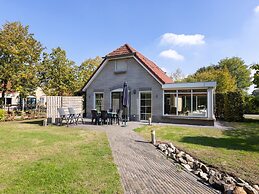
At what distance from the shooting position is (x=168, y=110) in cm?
1912

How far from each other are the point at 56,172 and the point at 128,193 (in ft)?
7.98

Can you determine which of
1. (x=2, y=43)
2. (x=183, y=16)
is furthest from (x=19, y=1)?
(x=183, y=16)

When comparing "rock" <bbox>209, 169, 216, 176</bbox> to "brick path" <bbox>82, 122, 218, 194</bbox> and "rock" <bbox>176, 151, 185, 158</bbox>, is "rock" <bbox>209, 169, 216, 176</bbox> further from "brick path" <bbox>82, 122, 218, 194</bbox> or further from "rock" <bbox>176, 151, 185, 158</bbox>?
"rock" <bbox>176, 151, 185, 158</bbox>

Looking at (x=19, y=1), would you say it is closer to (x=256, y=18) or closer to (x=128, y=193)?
(x=128, y=193)

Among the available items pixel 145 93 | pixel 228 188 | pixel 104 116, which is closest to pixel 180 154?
pixel 228 188

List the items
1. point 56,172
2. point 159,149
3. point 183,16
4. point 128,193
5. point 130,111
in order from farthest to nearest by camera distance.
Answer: point 130,111
point 183,16
point 159,149
point 56,172
point 128,193

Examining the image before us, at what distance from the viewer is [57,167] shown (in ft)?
21.1

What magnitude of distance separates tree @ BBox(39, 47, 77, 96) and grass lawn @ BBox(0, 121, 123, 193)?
65.6 ft

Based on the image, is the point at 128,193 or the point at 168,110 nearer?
the point at 128,193

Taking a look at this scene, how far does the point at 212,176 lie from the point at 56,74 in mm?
27389

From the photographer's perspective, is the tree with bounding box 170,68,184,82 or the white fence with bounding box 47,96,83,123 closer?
the white fence with bounding box 47,96,83,123

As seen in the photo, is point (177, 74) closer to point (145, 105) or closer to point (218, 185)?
point (145, 105)

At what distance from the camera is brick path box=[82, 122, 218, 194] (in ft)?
16.9

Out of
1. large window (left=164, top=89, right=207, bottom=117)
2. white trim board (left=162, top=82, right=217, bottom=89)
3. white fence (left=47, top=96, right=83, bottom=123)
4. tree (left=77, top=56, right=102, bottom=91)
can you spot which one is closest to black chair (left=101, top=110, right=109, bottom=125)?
white fence (left=47, top=96, right=83, bottom=123)
